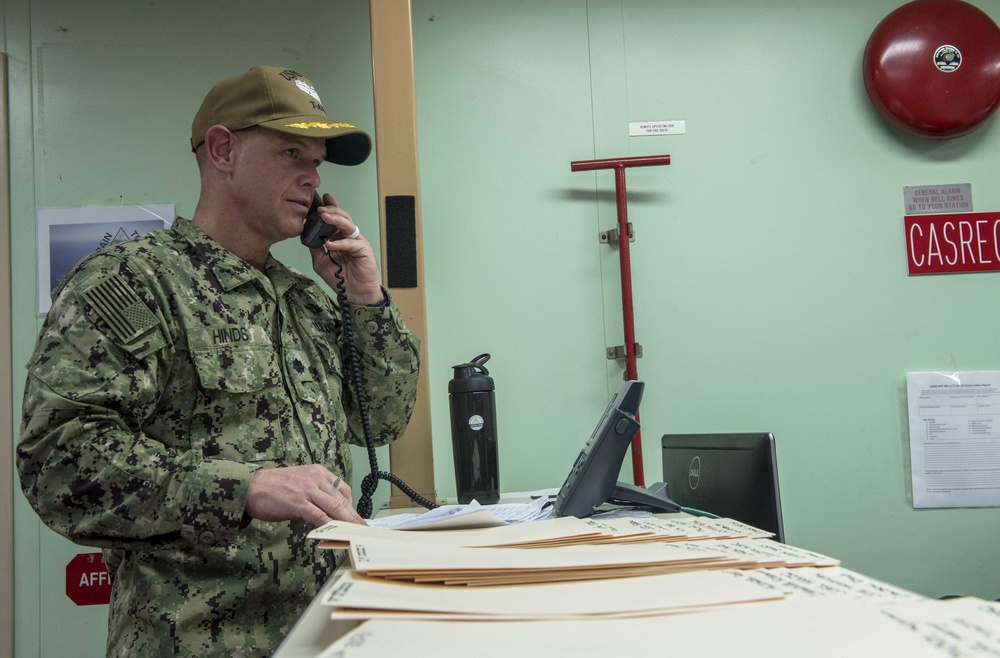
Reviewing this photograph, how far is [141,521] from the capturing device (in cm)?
116

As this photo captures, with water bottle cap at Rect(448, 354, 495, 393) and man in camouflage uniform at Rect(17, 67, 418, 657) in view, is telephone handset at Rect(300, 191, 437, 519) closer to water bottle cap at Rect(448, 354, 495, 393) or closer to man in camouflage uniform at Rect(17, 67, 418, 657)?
man in camouflage uniform at Rect(17, 67, 418, 657)

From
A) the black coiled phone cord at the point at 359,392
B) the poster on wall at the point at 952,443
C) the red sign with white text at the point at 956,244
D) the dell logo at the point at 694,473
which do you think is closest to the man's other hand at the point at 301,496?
the black coiled phone cord at the point at 359,392

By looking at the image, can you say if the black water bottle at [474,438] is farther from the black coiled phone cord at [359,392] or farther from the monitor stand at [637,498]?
the monitor stand at [637,498]

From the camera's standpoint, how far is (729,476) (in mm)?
1486

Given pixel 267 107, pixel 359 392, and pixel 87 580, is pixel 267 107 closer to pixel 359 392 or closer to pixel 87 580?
pixel 359 392

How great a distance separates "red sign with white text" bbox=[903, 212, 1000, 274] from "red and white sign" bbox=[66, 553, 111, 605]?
2635 millimetres

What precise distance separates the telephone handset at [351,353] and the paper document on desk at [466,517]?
257 millimetres

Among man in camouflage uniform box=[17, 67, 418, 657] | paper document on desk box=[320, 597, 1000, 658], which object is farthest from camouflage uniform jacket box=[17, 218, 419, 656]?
paper document on desk box=[320, 597, 1000, 658]

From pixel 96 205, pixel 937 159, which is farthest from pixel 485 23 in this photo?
pixel 937 159

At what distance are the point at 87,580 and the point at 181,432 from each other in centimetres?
126

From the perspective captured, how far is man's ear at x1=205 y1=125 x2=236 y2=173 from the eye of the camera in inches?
60.9

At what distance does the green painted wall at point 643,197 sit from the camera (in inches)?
94.8

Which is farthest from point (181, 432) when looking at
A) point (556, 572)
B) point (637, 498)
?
point (556, 572)

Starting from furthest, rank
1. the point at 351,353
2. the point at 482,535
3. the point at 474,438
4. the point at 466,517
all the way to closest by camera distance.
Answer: the point at 474,438 → the point at 351,353 → the point at 466,517 → the point at 482,535
